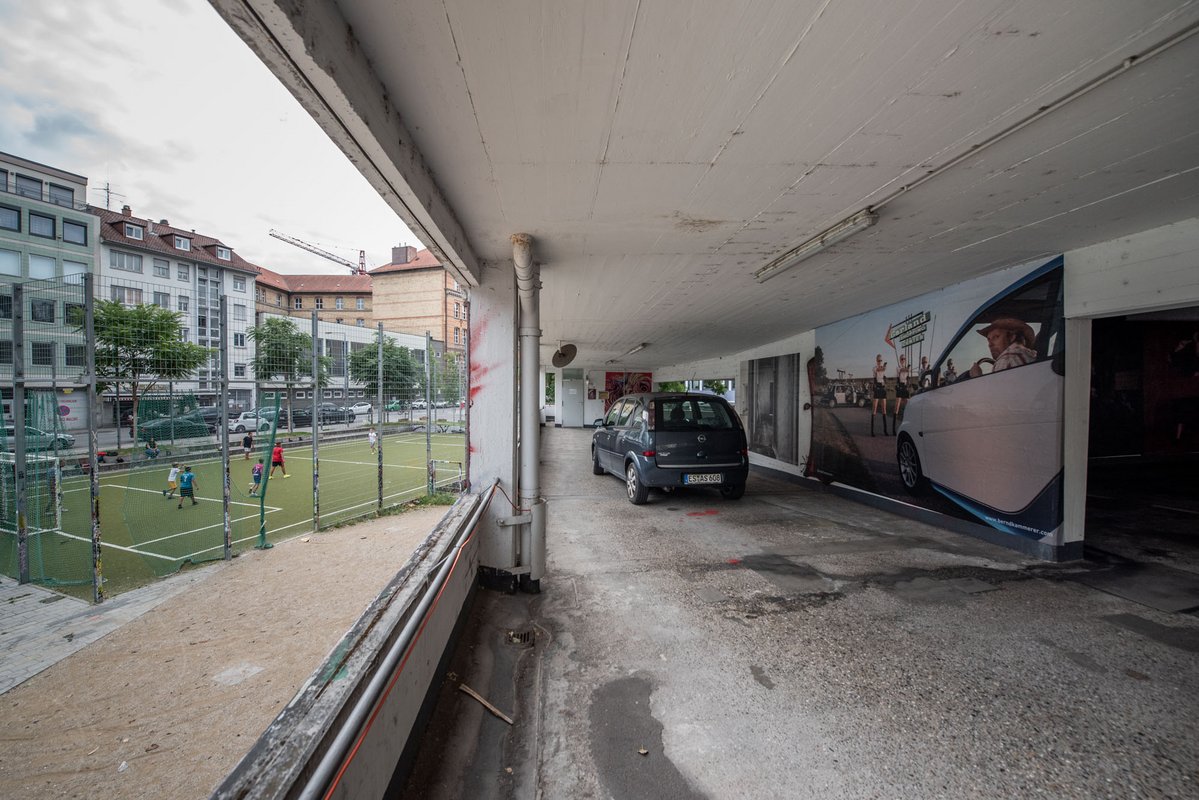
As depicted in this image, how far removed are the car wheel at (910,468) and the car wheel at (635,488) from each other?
382 cm

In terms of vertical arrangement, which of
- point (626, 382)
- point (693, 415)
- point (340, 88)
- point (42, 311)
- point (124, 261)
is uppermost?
point (124, 261)

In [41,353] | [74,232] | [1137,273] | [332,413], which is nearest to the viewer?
[1137,273]

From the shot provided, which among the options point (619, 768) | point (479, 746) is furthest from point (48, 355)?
point (619, 768)

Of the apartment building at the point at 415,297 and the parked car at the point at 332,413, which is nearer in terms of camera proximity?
the parked car at the point at 332,413

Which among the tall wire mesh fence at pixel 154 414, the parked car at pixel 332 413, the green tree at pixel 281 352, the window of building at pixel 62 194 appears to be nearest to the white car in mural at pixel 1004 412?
the tall wire mesh fence at pixel 154 414

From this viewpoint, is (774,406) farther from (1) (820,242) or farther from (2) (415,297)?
(2) (415,297)

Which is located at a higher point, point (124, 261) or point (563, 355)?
point (124, 261)

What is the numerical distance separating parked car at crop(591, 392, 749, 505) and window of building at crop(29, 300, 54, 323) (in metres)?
7.54

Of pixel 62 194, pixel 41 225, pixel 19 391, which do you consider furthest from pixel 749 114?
pixel 62 194

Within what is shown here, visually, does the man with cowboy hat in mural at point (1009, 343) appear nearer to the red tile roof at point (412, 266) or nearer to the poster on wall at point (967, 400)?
the poster on wall at point (967, 400)

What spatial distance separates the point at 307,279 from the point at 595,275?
2564 inches

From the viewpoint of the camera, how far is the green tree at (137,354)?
5.20 meters

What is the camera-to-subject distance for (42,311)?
536cm

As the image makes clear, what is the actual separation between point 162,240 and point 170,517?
129ft
